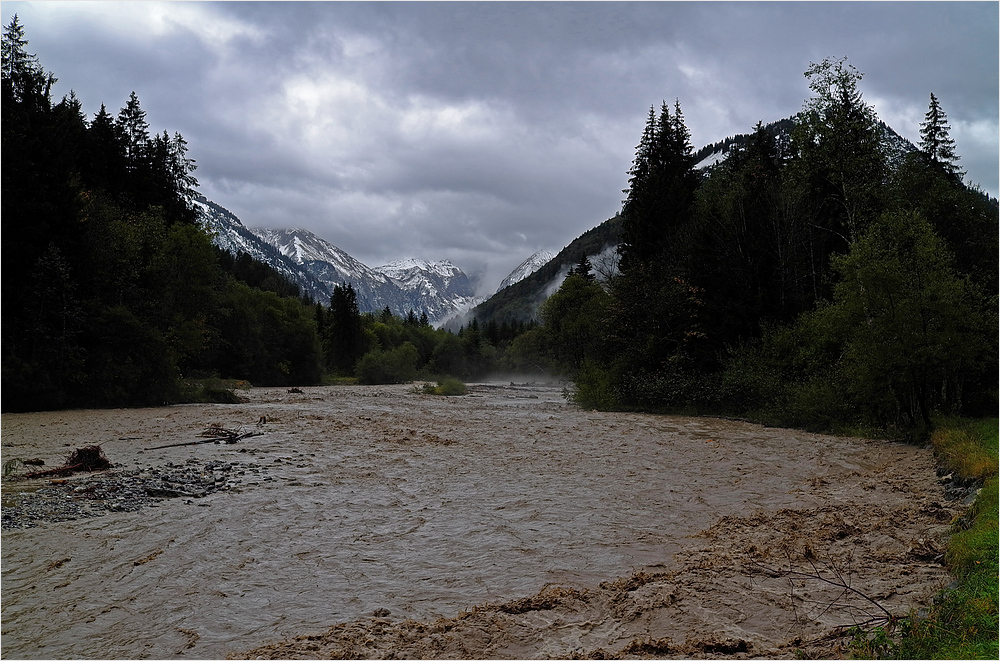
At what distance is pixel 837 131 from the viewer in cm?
2591

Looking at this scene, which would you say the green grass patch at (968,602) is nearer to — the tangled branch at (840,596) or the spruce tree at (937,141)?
the tangled branch at (840,596)

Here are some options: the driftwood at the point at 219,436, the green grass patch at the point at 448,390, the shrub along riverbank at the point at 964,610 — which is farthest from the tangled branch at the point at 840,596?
the green grass patch at the point at 448,390

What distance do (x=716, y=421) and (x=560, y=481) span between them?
16354 millimetres

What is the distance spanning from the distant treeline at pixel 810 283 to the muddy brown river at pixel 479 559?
16.3 ft

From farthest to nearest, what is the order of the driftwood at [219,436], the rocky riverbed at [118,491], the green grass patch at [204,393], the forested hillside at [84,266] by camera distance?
the green grass patch at [204,393]
the forested hillside at [84,266]
the driftwood at [219,436]
the rocky riverbed at [118,491]

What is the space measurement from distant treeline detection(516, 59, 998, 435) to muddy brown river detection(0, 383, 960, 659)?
16.3 feet

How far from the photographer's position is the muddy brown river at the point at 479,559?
19.9ft

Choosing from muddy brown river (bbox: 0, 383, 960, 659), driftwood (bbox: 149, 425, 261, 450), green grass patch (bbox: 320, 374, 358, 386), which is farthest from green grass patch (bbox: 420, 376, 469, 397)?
muddy brown river (bbox: 0, 383, 960, 659)

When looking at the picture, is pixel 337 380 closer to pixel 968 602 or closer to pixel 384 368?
pixel 384 368

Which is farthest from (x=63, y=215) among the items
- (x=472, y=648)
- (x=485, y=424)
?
(x=472, y=648)

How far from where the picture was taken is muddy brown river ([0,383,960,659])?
607 cm

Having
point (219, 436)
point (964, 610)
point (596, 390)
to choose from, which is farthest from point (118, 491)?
point (596, 390)

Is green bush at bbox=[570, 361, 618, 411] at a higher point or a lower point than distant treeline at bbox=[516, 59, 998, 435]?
lower

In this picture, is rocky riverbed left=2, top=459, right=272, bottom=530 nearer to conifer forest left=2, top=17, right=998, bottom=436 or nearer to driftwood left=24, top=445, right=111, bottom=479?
driftwood left=24, top=445, right=111, bottom=479
